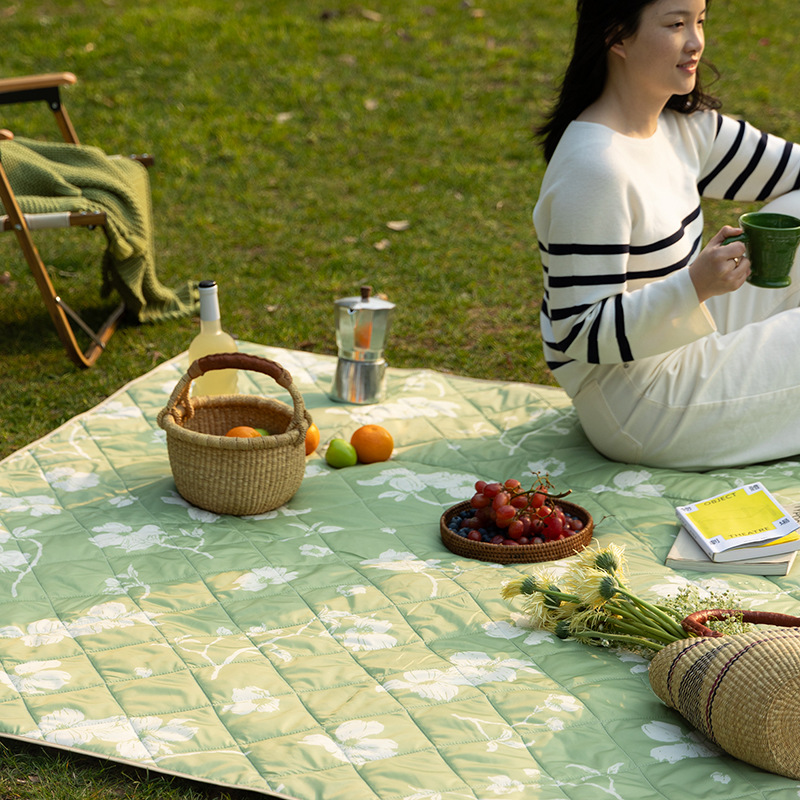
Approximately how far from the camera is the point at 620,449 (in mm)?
3459

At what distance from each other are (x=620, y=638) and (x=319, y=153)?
16.3 ft

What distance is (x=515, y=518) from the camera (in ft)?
9.79

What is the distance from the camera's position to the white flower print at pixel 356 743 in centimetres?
225

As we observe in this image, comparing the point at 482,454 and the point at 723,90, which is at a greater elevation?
the point at 723,90

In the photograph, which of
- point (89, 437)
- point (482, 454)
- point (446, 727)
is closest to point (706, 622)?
point (446, 727)

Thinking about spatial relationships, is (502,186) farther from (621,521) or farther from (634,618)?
(634,618)

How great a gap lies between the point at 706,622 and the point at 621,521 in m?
0.79

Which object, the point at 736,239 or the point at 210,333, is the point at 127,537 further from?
the point at 736,239

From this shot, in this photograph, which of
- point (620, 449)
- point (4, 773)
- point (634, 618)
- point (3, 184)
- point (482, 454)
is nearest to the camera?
point (4, 773)

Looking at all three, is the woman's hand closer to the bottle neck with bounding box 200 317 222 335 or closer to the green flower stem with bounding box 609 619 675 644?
the green flower stem with bounding box 609 619 675 644

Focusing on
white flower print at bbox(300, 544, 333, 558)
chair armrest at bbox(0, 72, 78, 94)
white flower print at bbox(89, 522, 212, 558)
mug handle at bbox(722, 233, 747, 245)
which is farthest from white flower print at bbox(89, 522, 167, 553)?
chair armrest at bbox(0, 72, 78, 94)

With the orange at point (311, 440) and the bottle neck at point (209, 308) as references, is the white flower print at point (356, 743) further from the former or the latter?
the bottle neck at point (209, 308)

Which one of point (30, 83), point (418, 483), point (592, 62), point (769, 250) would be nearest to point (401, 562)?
point (418, 483)

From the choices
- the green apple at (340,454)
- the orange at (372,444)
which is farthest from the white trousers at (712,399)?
the green apple at (340,454)
